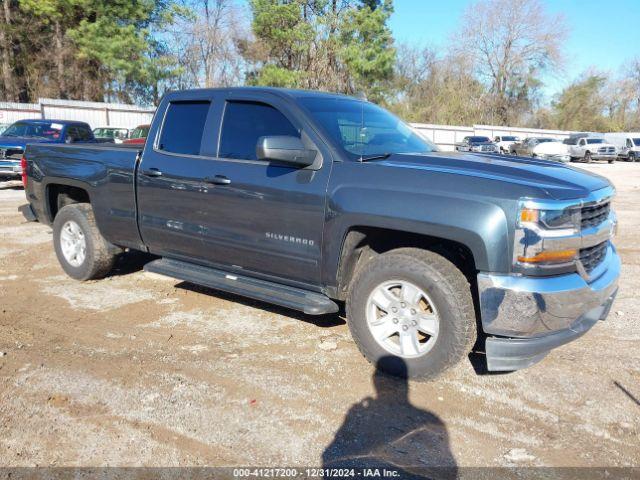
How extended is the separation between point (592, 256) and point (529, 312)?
2.40 feet

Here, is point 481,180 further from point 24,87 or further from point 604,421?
point 24,87

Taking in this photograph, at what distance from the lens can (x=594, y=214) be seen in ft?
11.2

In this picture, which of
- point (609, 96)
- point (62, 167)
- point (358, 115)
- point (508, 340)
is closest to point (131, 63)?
point (62, 167)

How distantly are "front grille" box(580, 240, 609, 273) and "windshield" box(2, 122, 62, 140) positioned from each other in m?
14.0

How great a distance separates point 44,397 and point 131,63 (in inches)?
1113

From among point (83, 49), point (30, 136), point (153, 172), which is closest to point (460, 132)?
point (83, 49)

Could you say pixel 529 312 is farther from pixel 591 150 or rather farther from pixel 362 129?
pixel 591 150

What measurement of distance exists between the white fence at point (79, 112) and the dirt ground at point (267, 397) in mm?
24940

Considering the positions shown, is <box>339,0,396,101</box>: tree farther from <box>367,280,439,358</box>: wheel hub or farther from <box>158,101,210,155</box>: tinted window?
<box>367,280,439,358</box>: wheel hub

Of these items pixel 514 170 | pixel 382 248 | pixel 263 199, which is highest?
pixel 514 170

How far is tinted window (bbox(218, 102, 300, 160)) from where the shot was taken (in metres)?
4.21

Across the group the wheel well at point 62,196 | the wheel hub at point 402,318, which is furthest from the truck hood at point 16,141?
the wheel hub at point 402,318

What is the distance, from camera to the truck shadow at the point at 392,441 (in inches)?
107

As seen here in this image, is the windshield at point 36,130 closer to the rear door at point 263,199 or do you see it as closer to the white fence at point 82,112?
the rear door at point 263,199
